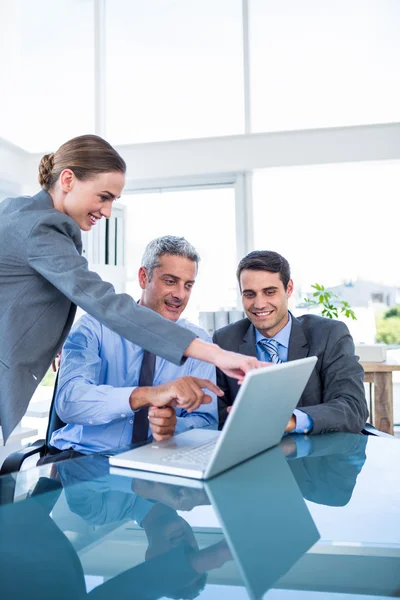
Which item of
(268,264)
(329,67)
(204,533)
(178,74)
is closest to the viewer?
(204,533)

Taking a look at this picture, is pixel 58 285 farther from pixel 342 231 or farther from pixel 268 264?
pixel 342 231

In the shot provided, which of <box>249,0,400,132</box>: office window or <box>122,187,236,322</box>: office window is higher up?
<box>249,0,400,132</box>: office window

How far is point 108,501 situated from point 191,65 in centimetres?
477

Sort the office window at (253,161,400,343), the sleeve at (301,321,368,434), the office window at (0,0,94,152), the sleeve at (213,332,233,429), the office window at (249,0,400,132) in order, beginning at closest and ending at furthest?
1. the sleeve at (301,321,368,434)
2. the sleeve at (213,332,233,429)
3. the office window at (253,161,400,343)
4. the office window at (249,0,400,132)
5. the office window at (0,0,94,152)

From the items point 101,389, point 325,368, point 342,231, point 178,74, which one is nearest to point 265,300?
point 325,368

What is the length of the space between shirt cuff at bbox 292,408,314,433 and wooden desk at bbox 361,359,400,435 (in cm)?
191

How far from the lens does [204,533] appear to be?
0.89 meters

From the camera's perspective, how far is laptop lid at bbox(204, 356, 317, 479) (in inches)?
45.0

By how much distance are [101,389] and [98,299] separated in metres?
0.41

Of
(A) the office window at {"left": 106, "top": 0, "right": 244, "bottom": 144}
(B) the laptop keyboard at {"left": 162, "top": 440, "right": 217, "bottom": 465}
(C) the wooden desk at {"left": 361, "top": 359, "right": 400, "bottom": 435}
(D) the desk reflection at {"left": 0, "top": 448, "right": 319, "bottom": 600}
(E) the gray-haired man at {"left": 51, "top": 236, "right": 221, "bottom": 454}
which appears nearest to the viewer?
(D) the desk reflection at {"left": 0, "top": 448, "right": 319, "bottom": 600}

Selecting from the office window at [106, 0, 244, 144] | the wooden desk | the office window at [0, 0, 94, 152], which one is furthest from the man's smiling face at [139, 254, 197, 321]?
the office window at [0, 0, 94, 152]

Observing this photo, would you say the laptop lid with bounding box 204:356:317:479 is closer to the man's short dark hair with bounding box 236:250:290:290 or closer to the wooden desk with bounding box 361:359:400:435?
the man's short dark hair with bounding box 236:250:290:290

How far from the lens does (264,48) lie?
509 centimetres

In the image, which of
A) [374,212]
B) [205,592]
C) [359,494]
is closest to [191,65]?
[374,212]
